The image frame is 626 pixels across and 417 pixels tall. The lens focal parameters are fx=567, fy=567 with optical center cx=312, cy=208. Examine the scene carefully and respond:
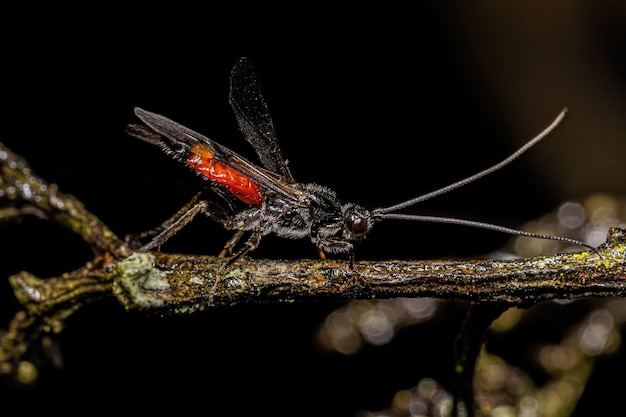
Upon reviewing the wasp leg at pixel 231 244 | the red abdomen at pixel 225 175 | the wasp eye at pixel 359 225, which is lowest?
the wasp leg at pixel 231 244

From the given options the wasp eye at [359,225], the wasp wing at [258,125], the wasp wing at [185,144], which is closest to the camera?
the wasp wing at [185,144]

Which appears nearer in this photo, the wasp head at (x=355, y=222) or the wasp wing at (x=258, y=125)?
the wasp head at (x=355, y=222)

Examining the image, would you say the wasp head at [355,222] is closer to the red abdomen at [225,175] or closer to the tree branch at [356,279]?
the red abdomen at [225,175]

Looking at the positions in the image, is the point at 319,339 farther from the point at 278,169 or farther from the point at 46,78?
the point at 46,78

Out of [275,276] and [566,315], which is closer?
[275,276]

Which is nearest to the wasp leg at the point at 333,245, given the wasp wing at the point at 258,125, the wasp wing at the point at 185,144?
the wasp wing at the point at 185,144

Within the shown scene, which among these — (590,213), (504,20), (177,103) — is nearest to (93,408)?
(177,103)

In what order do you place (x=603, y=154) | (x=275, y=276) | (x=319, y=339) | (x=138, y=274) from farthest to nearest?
(x=603, y=154), (x=319, y=339), (x=275, y=276), (x=138, y=274)
